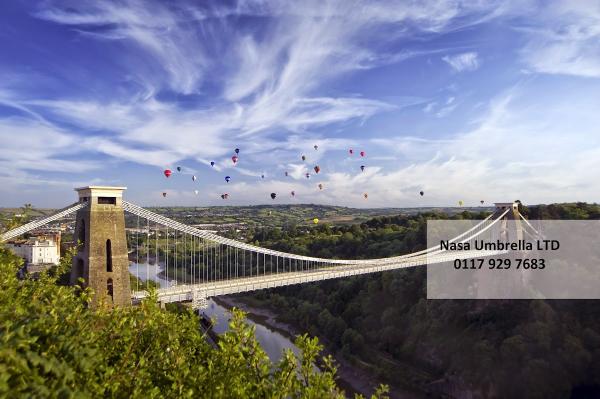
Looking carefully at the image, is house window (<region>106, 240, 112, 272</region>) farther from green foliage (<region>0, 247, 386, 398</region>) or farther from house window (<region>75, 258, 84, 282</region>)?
green foliage (<region>0, 247, 386, 398</region>)

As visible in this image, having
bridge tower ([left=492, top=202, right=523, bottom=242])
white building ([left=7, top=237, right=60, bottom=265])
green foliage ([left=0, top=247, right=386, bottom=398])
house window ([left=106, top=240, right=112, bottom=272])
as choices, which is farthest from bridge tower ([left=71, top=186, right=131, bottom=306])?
white building ([left=7, top=237, right=60, bottom=265])

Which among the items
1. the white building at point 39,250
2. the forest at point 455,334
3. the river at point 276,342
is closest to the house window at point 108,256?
the river at point 276,342

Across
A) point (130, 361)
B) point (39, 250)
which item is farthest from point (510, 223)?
point (39, 250)

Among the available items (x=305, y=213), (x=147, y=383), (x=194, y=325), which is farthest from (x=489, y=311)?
(x=305, y=213)

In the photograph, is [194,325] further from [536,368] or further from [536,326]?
[536,326]

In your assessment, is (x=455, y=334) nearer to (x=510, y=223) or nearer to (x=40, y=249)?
(x=510, y=223)

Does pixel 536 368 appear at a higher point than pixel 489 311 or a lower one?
lower
